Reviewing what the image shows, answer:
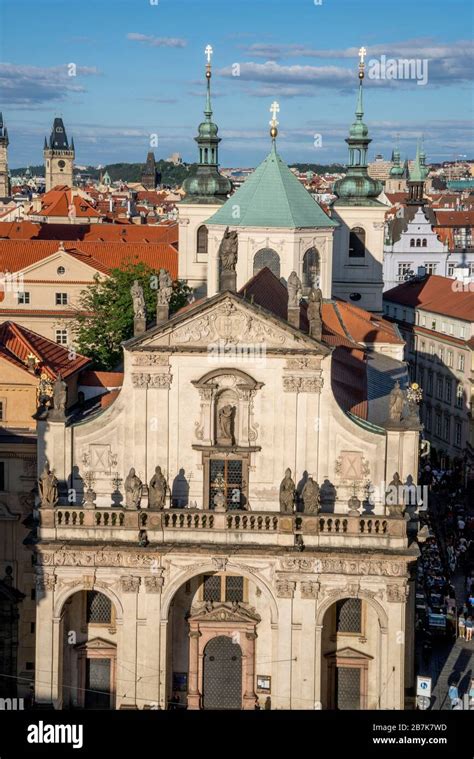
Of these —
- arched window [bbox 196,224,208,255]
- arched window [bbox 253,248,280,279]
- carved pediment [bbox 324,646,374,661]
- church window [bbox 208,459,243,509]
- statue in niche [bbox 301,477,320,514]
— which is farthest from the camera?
arched window [bbox 196,224,208,255]

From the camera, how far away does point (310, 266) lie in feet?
231

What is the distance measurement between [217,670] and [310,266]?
2795 cm

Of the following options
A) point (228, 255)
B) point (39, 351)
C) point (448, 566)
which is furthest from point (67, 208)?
point (228, 255)

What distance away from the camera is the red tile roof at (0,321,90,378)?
54.8 meters

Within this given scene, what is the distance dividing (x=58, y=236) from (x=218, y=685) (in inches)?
3754

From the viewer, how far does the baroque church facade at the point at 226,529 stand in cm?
4475

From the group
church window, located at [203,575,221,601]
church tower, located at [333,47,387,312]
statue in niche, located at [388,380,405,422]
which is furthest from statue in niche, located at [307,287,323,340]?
church tower, located at [333,47,387,312]

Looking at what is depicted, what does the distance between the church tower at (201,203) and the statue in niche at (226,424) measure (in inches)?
1604

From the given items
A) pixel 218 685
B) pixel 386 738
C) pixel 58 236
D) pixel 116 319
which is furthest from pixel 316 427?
pixel 58 236

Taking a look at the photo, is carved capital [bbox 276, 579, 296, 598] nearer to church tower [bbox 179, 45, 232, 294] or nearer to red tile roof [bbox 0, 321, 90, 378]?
red tile roof [bbox 0, 321, 90, 378]

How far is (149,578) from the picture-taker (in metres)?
44.9

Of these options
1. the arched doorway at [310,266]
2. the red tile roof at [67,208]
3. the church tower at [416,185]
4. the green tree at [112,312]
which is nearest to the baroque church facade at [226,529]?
the arched doorway at [310,266]

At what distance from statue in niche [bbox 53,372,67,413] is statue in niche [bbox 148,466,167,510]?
3.73 metres

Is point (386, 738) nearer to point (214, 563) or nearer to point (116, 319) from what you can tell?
point (214, 563)
